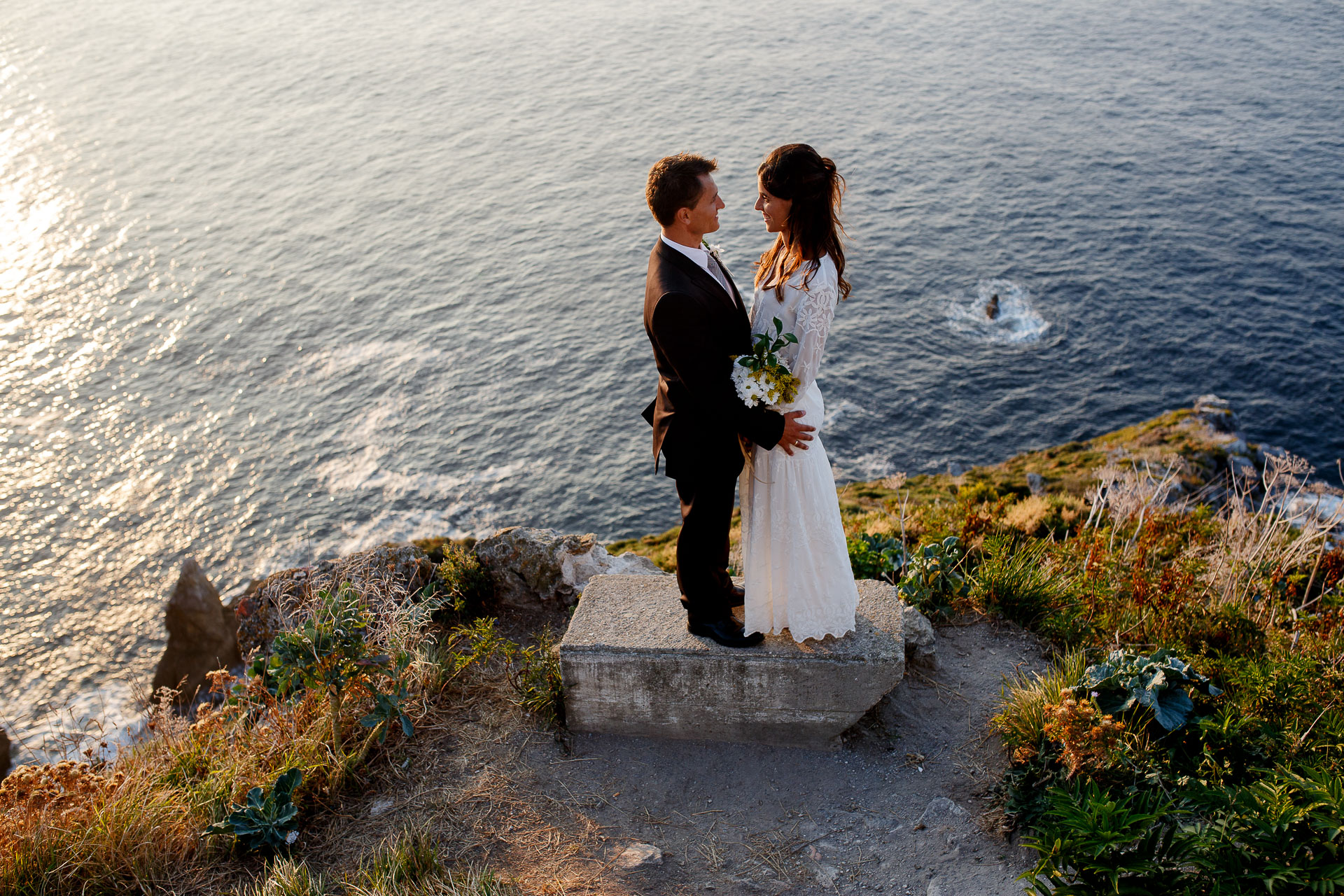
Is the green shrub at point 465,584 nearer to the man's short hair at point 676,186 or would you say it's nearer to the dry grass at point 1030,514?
the man's short hair at point 676,186

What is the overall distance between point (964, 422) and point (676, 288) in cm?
2256

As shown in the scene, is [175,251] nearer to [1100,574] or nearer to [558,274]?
[558,274]

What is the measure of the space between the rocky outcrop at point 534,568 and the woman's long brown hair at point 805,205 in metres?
4.02

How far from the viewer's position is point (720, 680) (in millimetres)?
5320

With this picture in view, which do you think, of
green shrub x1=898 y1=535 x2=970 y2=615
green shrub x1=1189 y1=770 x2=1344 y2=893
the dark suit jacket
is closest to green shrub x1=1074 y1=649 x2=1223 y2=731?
green shrub x1=1189 y1=770 x2=1344 y2=893

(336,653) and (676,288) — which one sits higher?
(676,288)

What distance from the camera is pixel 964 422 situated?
83.1ft

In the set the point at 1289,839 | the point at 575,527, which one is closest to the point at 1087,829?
the point at 1289,839

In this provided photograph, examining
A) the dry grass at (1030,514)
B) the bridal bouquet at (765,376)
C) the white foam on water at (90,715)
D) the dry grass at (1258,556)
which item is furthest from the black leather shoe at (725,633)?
Result: the white foam on water at (90,715)

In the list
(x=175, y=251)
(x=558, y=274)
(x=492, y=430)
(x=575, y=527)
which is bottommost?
(x=575, y=527)

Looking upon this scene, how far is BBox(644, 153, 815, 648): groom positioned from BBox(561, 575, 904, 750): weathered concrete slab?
0.80 metres

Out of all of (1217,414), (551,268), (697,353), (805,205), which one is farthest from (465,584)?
(551,268)

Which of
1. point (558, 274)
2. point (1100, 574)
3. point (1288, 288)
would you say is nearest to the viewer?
point (1100, 574)

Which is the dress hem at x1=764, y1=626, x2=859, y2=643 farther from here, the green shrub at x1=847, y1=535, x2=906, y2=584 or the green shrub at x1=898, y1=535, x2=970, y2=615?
the green shrub at x1=847, y1=535, x2=906, y2=584
